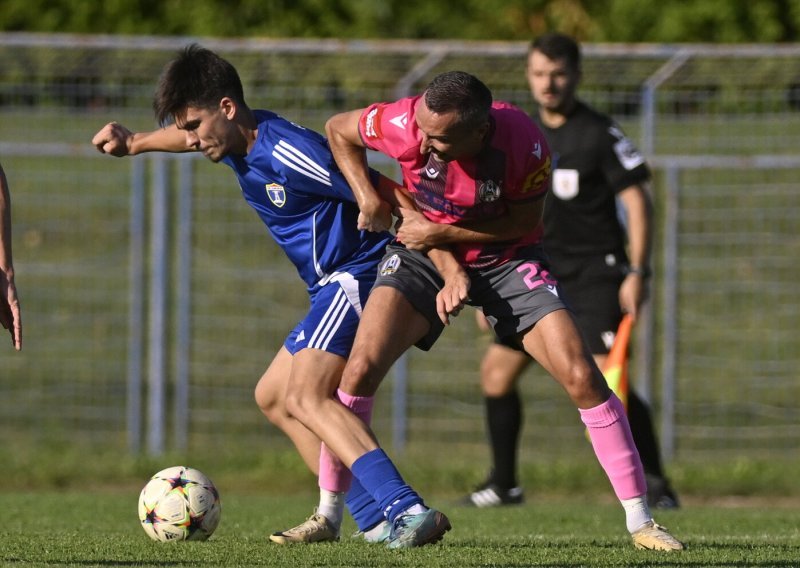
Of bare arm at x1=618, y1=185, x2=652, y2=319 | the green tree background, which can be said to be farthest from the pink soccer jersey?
the green tree background

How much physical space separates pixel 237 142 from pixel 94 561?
1.95 metres

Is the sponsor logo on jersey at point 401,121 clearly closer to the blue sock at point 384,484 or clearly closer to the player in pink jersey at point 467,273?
the player in pink jersey at point 467,273

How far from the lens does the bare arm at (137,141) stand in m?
6.75

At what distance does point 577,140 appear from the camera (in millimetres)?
8797

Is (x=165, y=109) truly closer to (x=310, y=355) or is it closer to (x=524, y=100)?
(x=310, y=355)

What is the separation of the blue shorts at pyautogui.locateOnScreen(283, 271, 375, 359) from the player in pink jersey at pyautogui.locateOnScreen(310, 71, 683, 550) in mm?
179

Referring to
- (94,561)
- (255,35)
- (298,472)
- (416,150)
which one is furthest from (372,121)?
(255,35)

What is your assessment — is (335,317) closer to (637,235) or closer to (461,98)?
(461,98)

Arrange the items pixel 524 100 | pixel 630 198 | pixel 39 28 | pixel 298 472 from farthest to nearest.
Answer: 1. pixel 39 28
2. pixel 524 100
3. pixel 298 472
4. pixel 630 198

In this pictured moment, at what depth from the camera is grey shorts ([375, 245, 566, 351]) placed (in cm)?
618

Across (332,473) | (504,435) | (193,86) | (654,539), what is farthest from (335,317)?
(504,435)

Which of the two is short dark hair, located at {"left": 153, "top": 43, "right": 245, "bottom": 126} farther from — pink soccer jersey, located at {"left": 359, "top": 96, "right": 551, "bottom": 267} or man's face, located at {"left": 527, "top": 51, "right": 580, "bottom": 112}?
man's face, located at {"left": 527, "top": 51, "right": 580, "bottom": 112}

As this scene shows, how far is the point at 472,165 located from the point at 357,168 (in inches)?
20.4

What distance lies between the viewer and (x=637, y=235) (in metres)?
8.74
